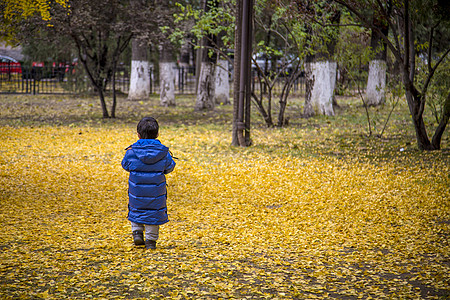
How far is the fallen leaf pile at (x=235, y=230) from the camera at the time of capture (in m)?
3.90

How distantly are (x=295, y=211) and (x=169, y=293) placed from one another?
2.85 meters

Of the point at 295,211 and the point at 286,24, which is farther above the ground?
the point at 286,24

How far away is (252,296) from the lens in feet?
12.2

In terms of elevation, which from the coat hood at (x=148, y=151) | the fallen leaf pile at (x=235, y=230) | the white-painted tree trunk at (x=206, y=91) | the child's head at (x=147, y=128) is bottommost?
the fallen leaf pile at (x=235, y=230)

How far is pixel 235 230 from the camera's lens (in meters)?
5.44

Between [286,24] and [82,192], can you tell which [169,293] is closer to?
[82,192]

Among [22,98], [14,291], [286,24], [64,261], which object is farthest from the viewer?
[22,98]

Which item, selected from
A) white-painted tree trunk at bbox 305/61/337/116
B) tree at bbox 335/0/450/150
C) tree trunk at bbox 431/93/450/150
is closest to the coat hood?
tree at bbox 335/0/450/150

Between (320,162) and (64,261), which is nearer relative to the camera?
(64,261)

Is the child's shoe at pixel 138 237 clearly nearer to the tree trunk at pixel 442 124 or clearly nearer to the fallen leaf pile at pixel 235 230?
the fallen leaf pile at pixel 235 230

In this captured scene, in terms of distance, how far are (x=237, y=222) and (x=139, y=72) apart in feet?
53.3

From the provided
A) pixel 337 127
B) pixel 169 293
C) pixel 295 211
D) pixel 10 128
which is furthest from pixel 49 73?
pixel 169 293

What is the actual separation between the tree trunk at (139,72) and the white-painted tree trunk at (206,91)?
3.15 meters

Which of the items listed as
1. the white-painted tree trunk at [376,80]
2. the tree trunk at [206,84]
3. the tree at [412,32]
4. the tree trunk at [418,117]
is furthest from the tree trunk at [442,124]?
the white-painted tree trunk at [376,80]
